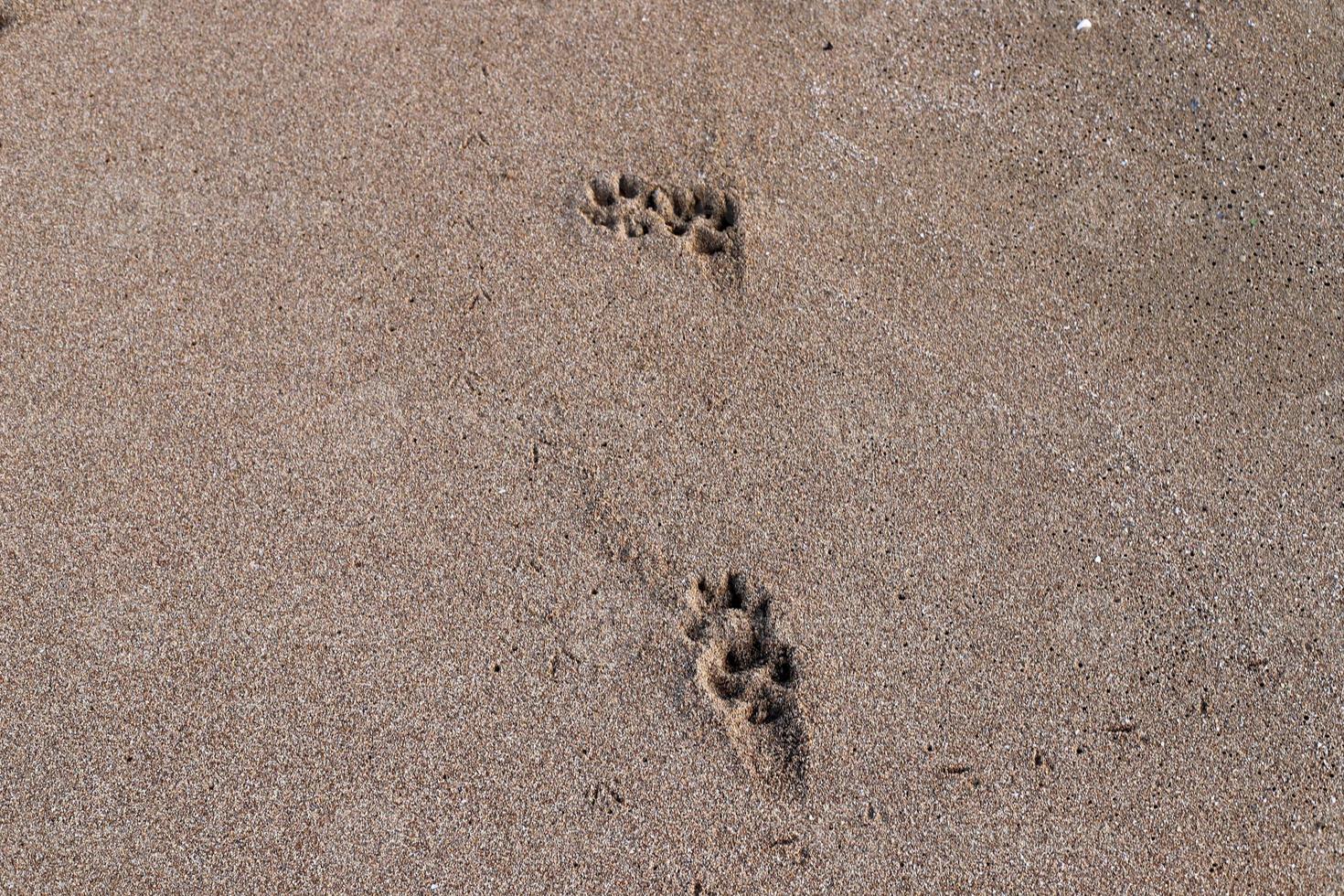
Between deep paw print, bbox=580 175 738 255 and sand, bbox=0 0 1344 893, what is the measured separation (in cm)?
1

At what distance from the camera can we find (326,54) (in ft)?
8.48

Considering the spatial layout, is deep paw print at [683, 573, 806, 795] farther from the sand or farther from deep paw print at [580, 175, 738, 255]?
deep paw print at [580, 175, 738, 255]

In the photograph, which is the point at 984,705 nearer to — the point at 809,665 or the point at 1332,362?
the point at 809,665

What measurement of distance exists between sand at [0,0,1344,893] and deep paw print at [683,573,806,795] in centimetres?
1

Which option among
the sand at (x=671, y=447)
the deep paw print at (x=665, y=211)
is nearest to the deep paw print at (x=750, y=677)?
the sand at (x=671, y=447)

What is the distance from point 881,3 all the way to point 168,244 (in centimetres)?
189

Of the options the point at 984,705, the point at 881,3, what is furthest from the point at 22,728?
the point at 881,3

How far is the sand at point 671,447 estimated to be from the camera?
2182 mm

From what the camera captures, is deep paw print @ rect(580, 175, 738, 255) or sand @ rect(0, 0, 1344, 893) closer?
sand @ rect(0, 0, 1344, 893)

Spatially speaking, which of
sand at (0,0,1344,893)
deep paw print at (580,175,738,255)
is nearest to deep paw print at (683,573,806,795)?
sand at (0,0,1344,893)

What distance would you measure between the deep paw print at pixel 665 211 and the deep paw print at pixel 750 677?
0.83m

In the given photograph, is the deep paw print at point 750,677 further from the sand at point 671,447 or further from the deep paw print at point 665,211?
the deep paw print at point 665,211

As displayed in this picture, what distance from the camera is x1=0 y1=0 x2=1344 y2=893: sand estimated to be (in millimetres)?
2182

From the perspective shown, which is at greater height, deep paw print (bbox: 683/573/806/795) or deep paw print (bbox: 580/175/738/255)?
deep paw print (bbox: 580/175/738/255)
